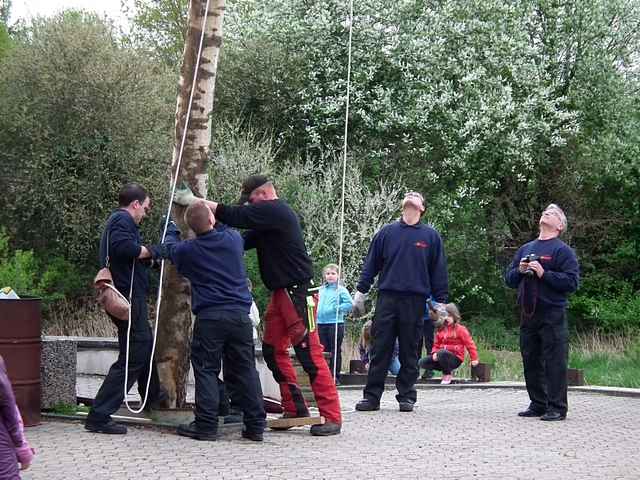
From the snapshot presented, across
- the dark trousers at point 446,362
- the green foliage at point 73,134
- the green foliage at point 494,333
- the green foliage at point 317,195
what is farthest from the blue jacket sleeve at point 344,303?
the green foliage at point 494,333

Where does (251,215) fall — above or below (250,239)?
above

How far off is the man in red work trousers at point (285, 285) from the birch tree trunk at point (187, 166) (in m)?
0.55

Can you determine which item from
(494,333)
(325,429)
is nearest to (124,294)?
(325,429)

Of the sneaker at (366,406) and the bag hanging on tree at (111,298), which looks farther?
the sneaker at (366,406)

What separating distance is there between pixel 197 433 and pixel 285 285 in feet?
4.64

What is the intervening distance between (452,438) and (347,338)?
39.1 feet

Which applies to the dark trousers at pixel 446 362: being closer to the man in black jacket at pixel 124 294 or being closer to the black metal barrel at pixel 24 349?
the man in black jacket at pixel 124 294

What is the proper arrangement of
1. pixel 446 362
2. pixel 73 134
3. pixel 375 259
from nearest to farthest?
pixel 375 259 → pixel 446 362 → pixel 73 134

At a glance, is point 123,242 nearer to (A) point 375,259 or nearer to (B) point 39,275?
(A) point 375,259

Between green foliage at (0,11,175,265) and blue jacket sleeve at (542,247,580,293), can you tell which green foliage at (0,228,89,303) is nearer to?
green foliage at (0,11,175,265)

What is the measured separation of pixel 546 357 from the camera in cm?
1159

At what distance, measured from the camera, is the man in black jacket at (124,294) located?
9.57 metres

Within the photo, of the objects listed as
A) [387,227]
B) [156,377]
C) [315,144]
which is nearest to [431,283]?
[387,227]

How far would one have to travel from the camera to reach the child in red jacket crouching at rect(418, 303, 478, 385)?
1571 centimetres
